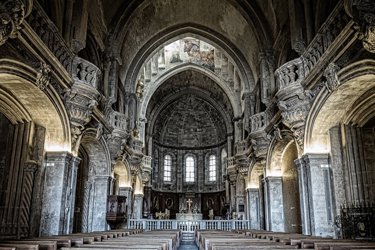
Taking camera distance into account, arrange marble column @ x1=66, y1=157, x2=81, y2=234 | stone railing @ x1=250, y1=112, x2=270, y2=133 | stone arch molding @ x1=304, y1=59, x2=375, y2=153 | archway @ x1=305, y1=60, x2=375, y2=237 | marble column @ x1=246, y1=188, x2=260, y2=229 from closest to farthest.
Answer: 1. stone arch molding @ x1=304, y1=59, x2=375, y2=153
2. archway @ x1=305, y1=60, x2=375, y2=237
3. marble column @ x1=66, y1=157, x2=81, y2=234
4. stone railing @ x1=250, y1=112, x2=270, y2=133
5. marble column @ x1=246, y1=188, x2=260, y2=229

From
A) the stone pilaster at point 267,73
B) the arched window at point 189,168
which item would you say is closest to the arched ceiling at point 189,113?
the arched window at point 189,168

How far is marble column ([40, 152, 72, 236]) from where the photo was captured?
1215 cm

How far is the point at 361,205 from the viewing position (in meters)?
11.6

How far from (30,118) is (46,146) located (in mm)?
1126

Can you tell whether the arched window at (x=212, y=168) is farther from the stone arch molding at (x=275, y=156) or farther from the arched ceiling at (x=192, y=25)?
the stone arch molding at (x=275, y=156)

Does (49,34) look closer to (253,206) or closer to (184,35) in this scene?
(184,35)

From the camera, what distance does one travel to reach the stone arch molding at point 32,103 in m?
9.86

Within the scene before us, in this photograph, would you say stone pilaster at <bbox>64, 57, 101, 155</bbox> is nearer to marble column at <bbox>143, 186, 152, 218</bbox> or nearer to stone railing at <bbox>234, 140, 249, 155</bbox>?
stone railing at <bbox>234, 140, 249, 155</bbox>

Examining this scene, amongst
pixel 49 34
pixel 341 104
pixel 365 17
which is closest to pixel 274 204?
pixel 341 104

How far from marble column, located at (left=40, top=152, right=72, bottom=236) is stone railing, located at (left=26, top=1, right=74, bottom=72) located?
309 centimetres

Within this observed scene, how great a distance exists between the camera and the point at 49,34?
11375mm

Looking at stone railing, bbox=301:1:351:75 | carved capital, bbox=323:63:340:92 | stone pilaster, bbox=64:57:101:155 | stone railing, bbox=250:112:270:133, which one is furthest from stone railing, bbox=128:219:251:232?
carved capital, bbox=323:63:340:92

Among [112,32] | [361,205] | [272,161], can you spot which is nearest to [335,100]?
[361,205]

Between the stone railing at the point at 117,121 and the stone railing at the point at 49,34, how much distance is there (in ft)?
17.1
